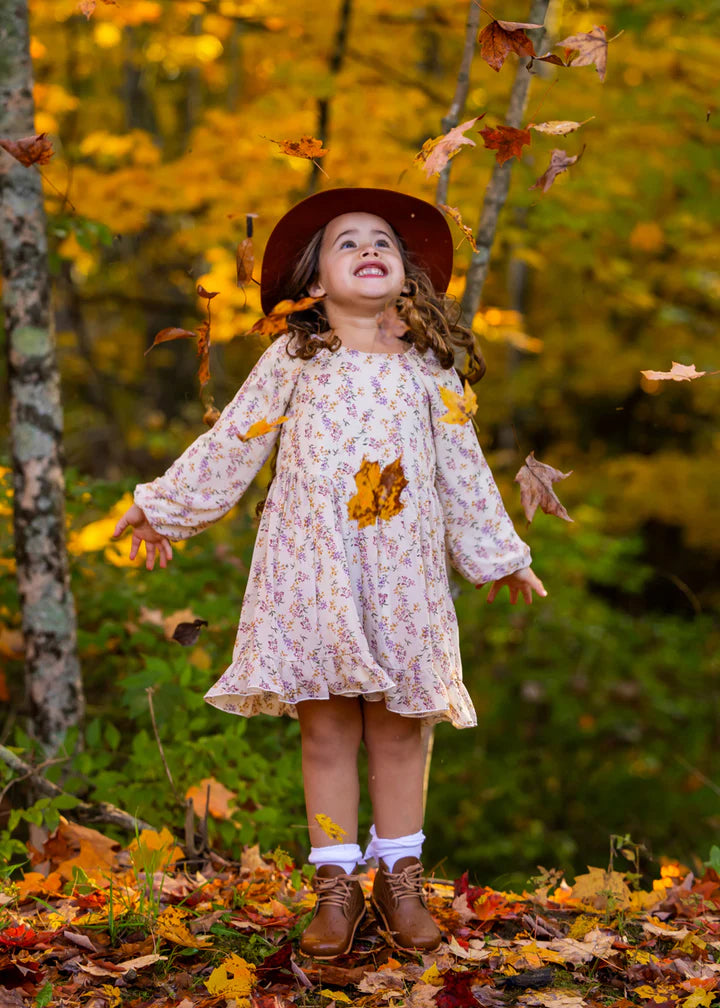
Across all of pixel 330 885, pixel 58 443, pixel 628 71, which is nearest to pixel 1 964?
Result: pixel 330 885

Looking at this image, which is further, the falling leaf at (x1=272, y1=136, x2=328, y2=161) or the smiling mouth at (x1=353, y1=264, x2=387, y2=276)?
the smiling mouth at (x1=353, y1=264, x2=387, y2=276)

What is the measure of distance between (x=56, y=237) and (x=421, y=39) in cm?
557

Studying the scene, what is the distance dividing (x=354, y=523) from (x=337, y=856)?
80 centimetres

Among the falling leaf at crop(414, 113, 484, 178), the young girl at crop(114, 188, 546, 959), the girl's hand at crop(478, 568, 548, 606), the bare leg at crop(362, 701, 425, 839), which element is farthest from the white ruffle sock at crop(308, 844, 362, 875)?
the falling leaf at crop(414, 113, 484, 178)

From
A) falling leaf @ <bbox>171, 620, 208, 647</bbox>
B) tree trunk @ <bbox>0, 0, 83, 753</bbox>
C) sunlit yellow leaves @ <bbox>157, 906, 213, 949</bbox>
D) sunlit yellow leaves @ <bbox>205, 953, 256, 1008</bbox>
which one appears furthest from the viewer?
tree trunk @ <bbox>0, 0, 83, 753</bbox>

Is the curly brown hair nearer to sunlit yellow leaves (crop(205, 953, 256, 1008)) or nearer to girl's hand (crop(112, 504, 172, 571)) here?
girl's hand (crop(112, 504, 172, 571))

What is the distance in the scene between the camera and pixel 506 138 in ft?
8.40

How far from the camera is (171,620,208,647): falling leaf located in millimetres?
2924

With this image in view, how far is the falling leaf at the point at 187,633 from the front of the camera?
292cm

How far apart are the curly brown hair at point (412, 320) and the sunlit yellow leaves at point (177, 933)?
1.39 m

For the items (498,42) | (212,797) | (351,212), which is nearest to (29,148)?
(351,212)

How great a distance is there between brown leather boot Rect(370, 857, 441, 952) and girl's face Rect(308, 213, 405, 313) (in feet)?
4.60

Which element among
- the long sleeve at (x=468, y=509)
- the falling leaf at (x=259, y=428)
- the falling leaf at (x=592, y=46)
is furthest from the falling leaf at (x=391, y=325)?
the falling leaf at (x=592, y=46)

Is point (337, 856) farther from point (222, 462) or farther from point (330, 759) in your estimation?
point (222, 462)
